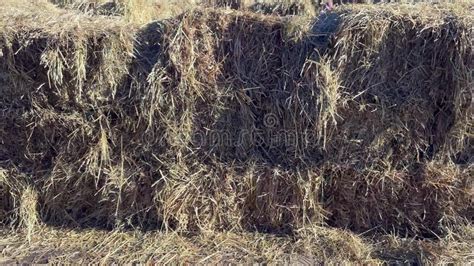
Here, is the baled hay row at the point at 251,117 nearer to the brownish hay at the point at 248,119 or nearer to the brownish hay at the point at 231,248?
the brownish hay at the point at 248,119

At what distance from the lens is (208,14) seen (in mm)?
3309

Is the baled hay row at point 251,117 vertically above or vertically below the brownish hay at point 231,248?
above

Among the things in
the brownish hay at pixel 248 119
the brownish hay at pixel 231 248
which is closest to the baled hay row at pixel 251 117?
the brownish hay at pixel 248 119

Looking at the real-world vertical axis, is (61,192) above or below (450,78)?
below

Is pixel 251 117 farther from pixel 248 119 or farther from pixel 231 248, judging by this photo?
pixel 231 248

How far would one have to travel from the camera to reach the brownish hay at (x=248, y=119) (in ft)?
10.5

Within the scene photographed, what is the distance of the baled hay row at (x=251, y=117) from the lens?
3.20 meters

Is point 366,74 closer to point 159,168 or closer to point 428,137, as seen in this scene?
point 428,137

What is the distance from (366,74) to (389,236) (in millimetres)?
1167

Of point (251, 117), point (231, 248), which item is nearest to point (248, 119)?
point (251, 117)

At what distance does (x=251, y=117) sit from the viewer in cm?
335

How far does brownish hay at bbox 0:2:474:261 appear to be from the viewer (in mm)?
3197

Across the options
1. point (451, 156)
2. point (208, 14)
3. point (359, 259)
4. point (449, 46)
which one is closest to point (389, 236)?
point (359, 259)

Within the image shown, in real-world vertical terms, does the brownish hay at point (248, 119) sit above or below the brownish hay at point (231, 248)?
above
